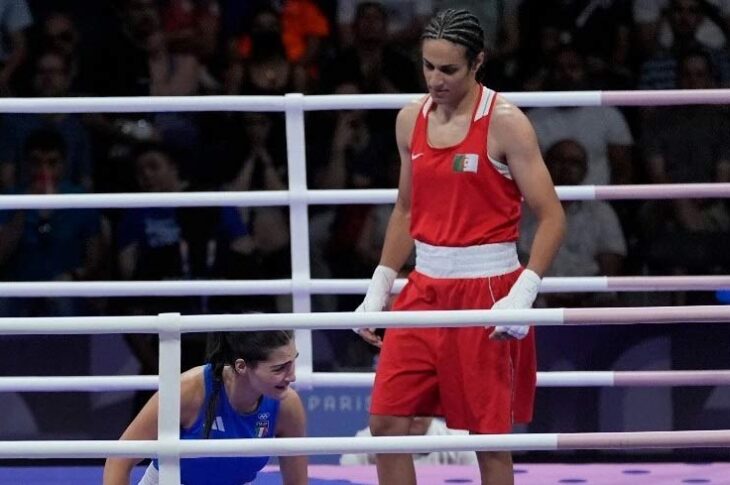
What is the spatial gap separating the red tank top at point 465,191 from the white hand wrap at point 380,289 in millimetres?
204

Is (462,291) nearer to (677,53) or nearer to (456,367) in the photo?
(456,367)

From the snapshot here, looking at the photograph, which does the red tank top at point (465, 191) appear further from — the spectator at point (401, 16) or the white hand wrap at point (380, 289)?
the spectator at point (401, 16)

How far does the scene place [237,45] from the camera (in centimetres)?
742

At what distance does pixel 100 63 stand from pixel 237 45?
654 mm

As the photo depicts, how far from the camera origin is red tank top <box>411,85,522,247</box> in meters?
3.99

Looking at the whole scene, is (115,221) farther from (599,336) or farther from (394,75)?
(599,336)

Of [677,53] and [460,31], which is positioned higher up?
[677,53]

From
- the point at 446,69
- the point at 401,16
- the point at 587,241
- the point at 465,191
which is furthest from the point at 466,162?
the point at 401,16

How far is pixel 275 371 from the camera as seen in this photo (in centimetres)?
390

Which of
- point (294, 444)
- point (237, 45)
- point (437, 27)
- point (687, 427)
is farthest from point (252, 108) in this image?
point (237, 45)

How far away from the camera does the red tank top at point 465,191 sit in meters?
3.99

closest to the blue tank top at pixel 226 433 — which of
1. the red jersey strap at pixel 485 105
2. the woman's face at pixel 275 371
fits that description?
the woman's face at pixel 275 371

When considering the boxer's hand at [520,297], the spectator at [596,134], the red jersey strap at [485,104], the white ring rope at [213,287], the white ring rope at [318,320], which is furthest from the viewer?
the spectator at [596,134]

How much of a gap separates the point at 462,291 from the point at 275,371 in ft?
1.75
